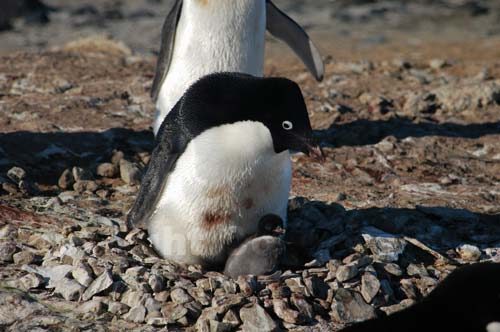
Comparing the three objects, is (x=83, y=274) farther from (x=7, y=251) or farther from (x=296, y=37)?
(x=296, y=37)

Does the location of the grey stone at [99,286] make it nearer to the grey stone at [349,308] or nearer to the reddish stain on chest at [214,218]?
the reddish stain on chest at [214,218]

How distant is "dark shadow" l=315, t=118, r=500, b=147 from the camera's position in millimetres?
6812

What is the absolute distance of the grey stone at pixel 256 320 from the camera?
379 cm

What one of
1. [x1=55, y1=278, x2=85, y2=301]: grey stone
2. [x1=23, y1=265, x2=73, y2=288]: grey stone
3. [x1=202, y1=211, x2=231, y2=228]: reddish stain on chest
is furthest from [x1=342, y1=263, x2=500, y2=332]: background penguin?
[x1=23, y1=265, x2=73, y2=288]: grey stone

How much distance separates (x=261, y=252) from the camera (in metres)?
4.09

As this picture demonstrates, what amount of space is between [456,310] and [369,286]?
966 millimetres

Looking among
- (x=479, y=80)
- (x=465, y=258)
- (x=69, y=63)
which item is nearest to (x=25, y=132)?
(x=69, y=63)

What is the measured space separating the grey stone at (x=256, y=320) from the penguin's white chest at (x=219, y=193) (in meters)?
0.51

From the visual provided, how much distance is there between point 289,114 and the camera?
4.01 metres

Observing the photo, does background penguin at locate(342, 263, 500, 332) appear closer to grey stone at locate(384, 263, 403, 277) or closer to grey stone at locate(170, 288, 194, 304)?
grey stone at locate(384, 263, 403, 277)

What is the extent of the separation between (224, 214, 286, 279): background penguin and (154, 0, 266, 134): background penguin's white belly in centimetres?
209

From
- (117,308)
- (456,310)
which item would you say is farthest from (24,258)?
(456,310)

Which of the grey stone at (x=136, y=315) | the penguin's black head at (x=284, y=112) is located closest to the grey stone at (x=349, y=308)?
the penguin's black head at (x=284, y=112)

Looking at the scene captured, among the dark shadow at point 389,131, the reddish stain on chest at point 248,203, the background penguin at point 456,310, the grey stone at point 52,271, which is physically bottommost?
the grey stone at point 52,271
